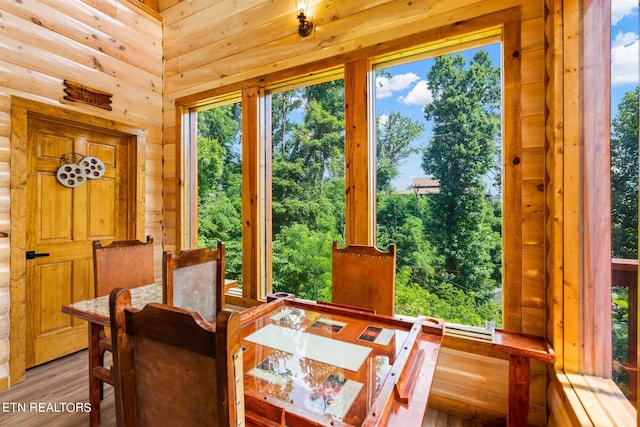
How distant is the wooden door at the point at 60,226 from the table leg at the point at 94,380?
1.30 metres

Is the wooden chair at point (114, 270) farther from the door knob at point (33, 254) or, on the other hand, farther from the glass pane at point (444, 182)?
the glass pane at point (444, 182)

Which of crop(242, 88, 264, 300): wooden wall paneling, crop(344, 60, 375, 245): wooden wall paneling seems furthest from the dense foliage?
crop(242, 88, 264, 300): wooden wall paneling

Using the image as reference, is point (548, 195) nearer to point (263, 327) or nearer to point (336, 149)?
point (336, 149)

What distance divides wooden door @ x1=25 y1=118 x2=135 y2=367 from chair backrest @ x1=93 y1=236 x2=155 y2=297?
1050mm

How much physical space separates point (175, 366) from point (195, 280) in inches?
42.1

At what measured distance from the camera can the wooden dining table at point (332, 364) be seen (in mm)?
810

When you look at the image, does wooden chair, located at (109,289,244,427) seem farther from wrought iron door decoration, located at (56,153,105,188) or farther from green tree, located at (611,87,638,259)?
wrought iron door decoration, located at (56,153,105,188)

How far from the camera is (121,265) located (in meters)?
2.18

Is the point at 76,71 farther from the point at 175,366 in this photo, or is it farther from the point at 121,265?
the point at 175,366

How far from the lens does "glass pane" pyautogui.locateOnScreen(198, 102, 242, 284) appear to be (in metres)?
3.07

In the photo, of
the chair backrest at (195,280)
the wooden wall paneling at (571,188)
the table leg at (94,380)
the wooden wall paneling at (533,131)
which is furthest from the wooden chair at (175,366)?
the wooden wall paneling at (533,131)

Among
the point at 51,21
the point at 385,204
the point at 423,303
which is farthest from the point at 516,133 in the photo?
the point at 51,21

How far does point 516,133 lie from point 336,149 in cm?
129

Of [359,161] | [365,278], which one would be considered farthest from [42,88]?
Result: [365,278]
